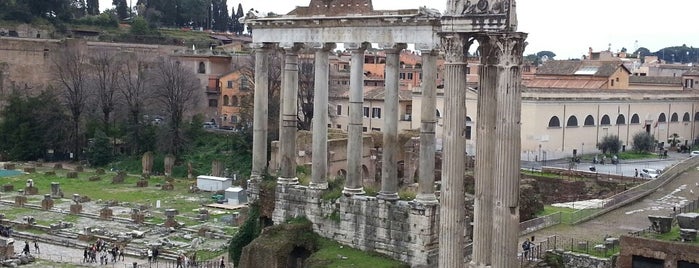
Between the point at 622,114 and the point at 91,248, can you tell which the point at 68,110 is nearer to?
the point at 91,248

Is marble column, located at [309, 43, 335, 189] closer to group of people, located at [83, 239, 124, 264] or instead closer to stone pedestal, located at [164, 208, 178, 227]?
group of people, located at [83, 239, 124, 264]

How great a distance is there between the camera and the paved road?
23.1 metres

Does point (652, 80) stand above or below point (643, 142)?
→ above

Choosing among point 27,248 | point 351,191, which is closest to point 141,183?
point 27,248

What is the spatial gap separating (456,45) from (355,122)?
9.03 m

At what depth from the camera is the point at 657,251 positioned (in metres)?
18.3

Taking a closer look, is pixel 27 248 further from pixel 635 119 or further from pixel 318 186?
pixel 635 119

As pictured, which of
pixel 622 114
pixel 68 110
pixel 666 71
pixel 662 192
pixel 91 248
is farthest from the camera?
pixel 666 71

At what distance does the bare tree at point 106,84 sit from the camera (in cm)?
5406

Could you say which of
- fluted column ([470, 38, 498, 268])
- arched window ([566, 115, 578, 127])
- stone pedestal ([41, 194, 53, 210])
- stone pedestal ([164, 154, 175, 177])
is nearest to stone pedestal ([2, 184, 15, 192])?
stone pedestal ([41, 194, 53, 210])

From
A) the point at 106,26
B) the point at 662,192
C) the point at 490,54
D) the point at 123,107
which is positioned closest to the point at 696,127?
the point at 662,192

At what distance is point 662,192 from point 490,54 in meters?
21.4

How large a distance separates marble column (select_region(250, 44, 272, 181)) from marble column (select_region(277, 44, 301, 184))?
926 millimetres

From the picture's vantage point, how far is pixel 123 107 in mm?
55219
